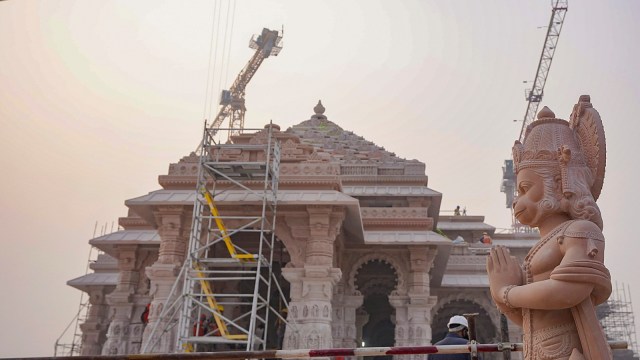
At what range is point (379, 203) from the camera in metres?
20.5

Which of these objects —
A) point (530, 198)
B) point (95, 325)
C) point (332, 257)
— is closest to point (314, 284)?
point (332, 257)

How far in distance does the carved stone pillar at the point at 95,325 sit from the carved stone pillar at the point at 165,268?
333 inches

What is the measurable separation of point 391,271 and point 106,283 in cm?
1064

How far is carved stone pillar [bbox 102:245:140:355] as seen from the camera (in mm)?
15953

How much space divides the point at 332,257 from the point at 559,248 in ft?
31.2

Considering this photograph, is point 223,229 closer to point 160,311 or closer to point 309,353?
point 160,311

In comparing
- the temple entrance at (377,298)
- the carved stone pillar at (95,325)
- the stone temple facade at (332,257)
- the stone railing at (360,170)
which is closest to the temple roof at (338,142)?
the stone temple facade at (332,257)

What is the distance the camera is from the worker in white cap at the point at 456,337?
5.55m

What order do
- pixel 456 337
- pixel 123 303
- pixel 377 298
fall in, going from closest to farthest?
pixel 456 337 < pixel 123 303 < pixel 377 298

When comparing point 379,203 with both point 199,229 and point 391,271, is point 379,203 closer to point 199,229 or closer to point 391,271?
point 391,271

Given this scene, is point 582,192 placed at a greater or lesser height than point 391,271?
lesser

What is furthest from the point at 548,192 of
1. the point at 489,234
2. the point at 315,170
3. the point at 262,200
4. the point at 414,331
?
the point at 489,234

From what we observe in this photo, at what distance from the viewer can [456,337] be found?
568cm

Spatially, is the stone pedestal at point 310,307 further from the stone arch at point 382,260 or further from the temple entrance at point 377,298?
the temple entrance at point 377,298
